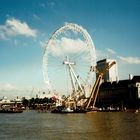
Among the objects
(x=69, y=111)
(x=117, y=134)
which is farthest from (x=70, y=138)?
(x=69, y=111)

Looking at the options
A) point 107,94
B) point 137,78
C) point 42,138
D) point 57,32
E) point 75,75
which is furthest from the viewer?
point 107,94

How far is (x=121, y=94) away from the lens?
157125 millimetres

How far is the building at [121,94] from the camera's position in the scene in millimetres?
142625

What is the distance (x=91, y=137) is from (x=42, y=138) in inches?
222

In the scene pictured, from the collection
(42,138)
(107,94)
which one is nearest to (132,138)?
(42,138)

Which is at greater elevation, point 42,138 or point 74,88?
point 74,88

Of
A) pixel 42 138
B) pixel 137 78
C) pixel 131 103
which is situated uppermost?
pixel 137 78

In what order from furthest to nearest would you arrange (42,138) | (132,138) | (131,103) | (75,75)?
(131,103) → (75,75) → (42,138) → (132,138)

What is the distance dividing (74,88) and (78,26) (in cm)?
2770

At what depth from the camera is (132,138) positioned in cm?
4247

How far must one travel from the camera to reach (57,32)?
9569 cm

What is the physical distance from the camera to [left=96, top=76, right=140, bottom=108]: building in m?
143

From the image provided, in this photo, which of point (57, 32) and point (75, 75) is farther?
point (75, 75)

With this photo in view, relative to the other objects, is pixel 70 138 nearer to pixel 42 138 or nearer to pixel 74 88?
pixel 42 138
